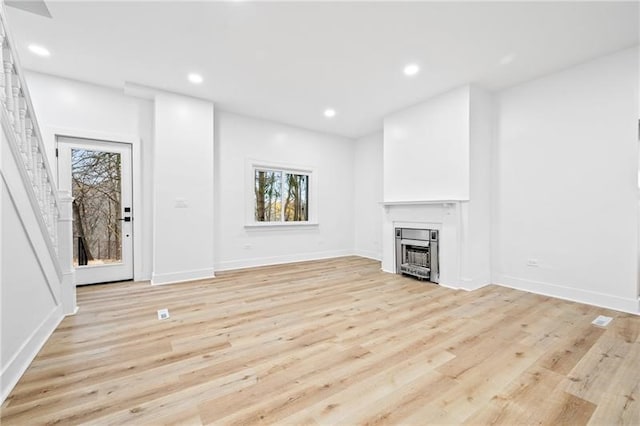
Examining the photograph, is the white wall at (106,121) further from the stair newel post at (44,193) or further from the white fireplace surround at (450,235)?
the white fireplace surround at (450,235)

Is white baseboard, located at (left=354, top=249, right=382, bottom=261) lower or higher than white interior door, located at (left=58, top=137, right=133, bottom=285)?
lower

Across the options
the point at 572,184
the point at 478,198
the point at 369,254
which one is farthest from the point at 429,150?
the point at 369,254

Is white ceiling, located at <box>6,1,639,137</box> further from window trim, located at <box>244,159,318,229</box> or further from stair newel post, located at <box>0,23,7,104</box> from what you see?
window trim, located at <box>244,159,318,229</box>

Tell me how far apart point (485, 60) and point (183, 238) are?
4894 millimetres

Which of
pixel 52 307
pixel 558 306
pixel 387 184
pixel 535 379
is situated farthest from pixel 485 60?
pixel 52 307

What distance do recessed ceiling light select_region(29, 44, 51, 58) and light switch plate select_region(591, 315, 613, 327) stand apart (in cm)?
667

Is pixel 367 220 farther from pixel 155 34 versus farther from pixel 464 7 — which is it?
pixel 155 34

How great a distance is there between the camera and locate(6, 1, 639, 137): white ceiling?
7.82ft

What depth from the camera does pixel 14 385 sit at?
161 centimetres

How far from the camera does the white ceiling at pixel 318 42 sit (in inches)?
93.8

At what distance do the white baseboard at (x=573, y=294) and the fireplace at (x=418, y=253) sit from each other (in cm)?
96

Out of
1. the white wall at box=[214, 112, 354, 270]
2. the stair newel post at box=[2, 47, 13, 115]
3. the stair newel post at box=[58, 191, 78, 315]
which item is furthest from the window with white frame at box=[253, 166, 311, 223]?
the stair newel post at box=[2, 47, 13, 115]

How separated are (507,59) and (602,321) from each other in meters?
3.05

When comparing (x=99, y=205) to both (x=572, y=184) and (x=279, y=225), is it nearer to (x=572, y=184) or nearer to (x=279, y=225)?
(x=279, y=225)
